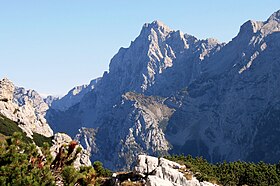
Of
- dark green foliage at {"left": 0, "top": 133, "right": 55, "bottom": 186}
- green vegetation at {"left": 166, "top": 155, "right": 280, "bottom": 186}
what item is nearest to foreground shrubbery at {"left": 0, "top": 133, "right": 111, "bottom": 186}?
dark green foliage at {"left": 0, "top": 133, "right": 55, "bottom": 186}

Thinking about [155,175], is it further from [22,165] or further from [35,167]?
[22,165]

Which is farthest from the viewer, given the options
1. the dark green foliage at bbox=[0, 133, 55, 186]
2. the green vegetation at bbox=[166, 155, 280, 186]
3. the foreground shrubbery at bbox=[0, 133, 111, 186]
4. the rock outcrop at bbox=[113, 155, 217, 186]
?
the green vegetation at bbox=[166, 155, 280, 186]

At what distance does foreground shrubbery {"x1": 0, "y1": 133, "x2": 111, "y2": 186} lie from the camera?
34034mm

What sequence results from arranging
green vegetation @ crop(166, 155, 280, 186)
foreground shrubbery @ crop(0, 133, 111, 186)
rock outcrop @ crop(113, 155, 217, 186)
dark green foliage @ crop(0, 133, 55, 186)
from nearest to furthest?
1. dark green foliage @ crop(0, 133, 55, 186)
2. foreground shrubbery @ crop(0, 133, 111, 186)
3. rock outcrop @ crop(113, 155, 217, 186)
4. green vegetation @ crop(166, 155, 280, 186)

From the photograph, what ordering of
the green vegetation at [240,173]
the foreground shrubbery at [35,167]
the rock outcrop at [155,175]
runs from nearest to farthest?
the foreground shrubbery at [35,167], the rock outcrop at [155,175], the green vegetation at [240,173]

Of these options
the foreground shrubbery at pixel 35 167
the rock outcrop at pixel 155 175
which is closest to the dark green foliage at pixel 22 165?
the foreground shrubbery at pixel 35 167

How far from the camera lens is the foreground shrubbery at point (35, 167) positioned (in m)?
34.0

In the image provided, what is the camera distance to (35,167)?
3603 cm

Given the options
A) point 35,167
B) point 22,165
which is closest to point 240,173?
point 35,167

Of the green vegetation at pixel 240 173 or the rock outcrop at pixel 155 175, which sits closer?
the rock outcrop at pixel 155 175

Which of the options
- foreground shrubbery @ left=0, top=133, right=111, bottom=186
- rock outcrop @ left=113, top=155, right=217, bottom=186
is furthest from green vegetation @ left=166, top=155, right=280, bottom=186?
foreground shrubbery @ left=0, top=133, right=111, bottom=186

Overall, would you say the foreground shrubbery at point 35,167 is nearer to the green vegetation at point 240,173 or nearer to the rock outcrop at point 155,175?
the rock outcrop at point 155,175

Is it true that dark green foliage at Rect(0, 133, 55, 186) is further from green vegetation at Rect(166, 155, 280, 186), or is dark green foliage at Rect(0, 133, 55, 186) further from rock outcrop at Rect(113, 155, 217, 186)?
green vegetation at Rect(166, 155, 280, 186)

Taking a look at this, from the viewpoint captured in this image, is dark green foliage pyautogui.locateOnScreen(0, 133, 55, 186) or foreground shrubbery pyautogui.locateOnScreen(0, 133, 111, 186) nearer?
dark green foliage pyautogui.locateOnScreen(0, 133, 55, 186)
